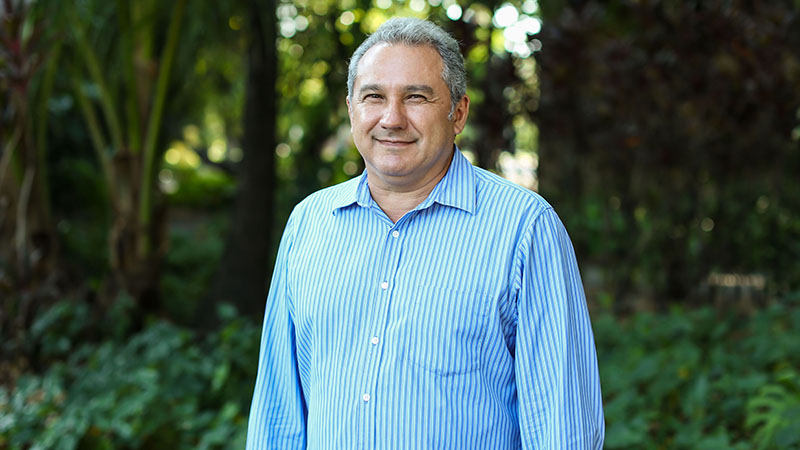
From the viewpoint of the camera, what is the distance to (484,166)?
4.69 metres

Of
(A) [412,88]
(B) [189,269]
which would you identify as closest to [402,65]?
(A) [412,88]

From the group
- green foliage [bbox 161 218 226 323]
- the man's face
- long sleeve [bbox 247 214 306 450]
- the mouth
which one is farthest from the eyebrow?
green foliage [bbox 161 218 226 323]

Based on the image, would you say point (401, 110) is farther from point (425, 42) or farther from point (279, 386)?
point (279, 386)

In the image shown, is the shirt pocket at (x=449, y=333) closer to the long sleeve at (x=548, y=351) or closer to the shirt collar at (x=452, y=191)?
the long sleeve at (x=548, y=351)

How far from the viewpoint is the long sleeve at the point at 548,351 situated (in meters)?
1.48

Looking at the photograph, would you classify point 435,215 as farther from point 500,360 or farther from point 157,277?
point 157,277

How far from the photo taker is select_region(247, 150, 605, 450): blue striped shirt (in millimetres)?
1505

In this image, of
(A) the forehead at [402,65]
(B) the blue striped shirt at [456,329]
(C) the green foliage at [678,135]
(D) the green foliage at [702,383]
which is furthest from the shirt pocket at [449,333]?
(C) the green foliage at [678,135]

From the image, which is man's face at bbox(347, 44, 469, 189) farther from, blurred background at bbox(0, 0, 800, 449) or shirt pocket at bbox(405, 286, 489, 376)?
blurred background at bbox(0, 0, 800, 449)

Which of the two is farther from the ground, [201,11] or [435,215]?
[201,11]

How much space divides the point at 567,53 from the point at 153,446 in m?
4.00

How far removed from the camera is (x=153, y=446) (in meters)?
3.40

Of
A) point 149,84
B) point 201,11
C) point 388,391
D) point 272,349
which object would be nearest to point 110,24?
point 149,84

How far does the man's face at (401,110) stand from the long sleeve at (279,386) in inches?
14.8
